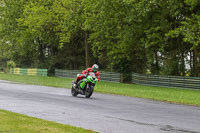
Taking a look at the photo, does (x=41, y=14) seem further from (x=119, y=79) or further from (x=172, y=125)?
(x=172, y=125)

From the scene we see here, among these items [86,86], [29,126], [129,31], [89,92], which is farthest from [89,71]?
[129,31]

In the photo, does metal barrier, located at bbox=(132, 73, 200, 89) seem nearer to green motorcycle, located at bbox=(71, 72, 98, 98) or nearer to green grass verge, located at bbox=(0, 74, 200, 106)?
green grass verge, located at bbox=(0, 74, 200, 106)

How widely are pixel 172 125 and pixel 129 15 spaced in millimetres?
24814

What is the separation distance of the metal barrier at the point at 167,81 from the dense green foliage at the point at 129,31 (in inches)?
47.2

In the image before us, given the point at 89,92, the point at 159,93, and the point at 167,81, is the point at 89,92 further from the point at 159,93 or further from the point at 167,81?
the point at 167,81

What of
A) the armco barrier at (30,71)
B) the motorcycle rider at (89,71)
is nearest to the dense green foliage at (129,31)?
the armco barrier at (30,71)

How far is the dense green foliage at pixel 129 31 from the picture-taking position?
1275 inches

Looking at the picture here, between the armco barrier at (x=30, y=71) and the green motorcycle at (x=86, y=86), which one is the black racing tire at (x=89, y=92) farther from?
the armco barrier at (x=30, y=71)

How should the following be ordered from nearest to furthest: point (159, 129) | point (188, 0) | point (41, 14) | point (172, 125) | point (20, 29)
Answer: point (159, 129), point (172, 125), point (188, 0), point (41, 14), point (20, 29)

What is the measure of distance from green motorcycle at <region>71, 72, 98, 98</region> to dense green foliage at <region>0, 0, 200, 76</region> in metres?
11.8

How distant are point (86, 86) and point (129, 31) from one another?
17.5m

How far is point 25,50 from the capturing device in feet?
198

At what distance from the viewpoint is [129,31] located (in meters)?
36.5

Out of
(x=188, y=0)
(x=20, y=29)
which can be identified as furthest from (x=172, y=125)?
(x=20, y=29)
